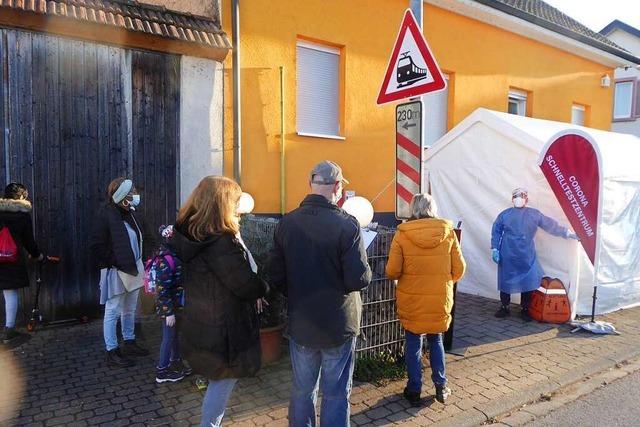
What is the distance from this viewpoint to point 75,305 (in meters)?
5.68

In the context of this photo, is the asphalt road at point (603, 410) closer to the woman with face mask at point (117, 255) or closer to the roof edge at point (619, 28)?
the woman with face mask at point (117, 255)

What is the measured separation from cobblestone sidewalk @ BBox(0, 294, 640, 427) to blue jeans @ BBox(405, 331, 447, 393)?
7.3 inches

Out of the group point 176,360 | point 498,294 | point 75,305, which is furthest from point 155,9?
point 498,294

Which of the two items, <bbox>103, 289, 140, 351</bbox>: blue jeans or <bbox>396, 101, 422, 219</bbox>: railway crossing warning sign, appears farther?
<bbox>103, 289, 140, 351</bbox>: blue jeans

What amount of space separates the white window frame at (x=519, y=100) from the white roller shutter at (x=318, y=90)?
16.9ft

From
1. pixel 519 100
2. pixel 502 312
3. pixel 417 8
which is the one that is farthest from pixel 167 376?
pixel 519 100

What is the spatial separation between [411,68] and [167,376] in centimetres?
345

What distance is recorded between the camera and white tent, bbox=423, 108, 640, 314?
643cm

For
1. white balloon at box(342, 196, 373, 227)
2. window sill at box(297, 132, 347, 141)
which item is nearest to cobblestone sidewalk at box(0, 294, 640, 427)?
white balloon at box(342, 196, 373, 227)

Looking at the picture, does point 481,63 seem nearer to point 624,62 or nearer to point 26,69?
point 624,62

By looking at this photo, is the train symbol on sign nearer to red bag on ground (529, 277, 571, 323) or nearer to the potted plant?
the potted plant

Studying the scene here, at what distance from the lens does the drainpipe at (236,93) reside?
6446 mm

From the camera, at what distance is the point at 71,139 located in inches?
217

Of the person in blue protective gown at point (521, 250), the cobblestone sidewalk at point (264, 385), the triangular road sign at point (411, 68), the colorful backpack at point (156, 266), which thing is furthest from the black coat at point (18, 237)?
the person in blue protective gown at point (521, 250)
